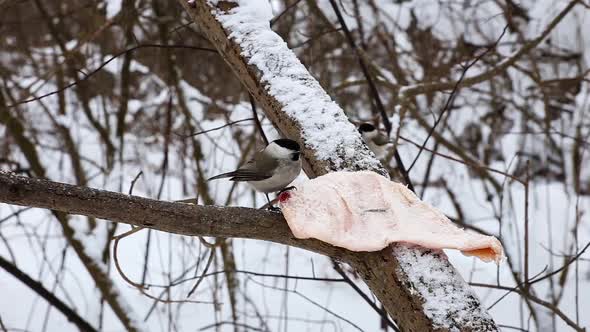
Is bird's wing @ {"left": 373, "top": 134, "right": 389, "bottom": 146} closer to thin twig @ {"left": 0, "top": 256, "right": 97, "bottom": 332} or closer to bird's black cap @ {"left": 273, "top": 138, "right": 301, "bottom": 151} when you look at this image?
bird's black cap @ {"left": 273, "top": 138, "right": 301, "bottom": 151}

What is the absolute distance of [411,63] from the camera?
460 cm

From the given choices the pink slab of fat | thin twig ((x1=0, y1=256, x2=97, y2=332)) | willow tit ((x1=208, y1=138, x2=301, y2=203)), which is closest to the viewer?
the pink slab of fat

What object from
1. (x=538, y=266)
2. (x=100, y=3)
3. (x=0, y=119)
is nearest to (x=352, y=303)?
(x=538, y=266)

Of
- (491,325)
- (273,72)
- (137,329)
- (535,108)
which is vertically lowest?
(491,325)

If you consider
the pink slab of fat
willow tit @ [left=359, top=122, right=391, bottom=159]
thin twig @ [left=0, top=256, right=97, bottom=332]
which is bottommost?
the pink slab of fat

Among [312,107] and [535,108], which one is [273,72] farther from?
[535,108]

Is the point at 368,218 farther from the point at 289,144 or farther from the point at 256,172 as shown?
the point at 256,172

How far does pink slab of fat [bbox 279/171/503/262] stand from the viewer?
1.47 m

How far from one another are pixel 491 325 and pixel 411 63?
3.47 m

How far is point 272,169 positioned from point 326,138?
1.09 feet

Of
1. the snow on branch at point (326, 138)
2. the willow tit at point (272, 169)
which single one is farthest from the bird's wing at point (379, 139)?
the snow on branch at point (326, 138)

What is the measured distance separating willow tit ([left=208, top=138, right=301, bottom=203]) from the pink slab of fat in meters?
0.39

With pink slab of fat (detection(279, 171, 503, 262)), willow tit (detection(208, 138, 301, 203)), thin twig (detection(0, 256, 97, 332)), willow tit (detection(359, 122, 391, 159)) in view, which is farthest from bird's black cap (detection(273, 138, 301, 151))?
willow tit (detection(359, 122, 391, 159))

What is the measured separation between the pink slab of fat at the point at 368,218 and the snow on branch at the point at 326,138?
0.17 ft
